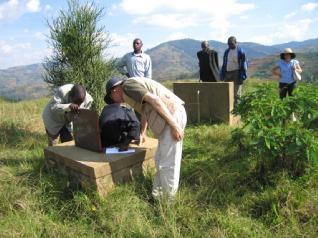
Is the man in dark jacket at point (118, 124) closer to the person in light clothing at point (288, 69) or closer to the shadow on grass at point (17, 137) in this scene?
the shadow on grass at point (17, 137)

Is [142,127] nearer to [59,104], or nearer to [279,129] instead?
[59,104]

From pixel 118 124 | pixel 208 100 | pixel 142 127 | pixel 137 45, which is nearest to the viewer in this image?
pixel 118 124

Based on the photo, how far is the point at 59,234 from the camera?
3633 mm

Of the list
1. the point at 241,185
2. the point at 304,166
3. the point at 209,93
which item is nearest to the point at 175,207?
the point at 241,185

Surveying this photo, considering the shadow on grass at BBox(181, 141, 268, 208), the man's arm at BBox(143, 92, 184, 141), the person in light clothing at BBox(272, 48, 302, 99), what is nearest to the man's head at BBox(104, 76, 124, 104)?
the man's arm at BBox(143, 92, 184, 141)

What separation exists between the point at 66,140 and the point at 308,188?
12.1ft

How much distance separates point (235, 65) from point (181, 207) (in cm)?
554

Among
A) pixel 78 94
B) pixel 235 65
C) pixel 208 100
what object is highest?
pixel 235 65

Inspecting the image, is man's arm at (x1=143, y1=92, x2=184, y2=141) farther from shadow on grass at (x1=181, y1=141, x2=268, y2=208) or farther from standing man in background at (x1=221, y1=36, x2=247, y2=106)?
standing man in background at (x1=221, y1=36, x2=247, y2=106)

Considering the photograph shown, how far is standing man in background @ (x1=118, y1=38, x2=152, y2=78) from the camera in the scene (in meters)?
7.63

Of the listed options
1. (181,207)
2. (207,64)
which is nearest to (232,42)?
(207,64)

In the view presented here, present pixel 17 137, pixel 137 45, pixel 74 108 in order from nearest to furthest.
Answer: pixel 74 108 → pixel 137 45 → pixel 17 137

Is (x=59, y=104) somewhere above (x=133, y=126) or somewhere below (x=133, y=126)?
above

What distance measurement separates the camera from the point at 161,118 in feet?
13.0
